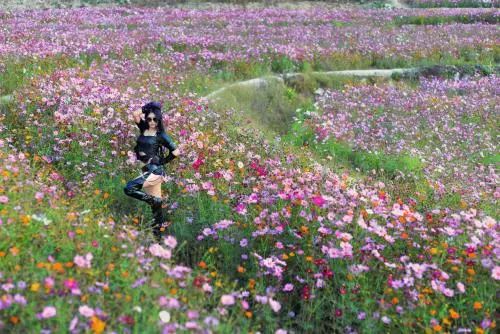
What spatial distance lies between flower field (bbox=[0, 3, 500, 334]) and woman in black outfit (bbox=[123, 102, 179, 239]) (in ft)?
1.44

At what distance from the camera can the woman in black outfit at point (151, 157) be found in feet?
18.4

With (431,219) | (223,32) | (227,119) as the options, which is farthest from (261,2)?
(431,219)

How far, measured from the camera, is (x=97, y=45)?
1391 cm

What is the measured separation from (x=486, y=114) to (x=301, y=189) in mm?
8077

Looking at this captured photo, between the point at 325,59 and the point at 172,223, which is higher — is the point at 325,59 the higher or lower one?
the higher one

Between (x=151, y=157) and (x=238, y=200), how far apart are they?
3.74 feet

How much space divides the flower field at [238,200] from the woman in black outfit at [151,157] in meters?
0.44

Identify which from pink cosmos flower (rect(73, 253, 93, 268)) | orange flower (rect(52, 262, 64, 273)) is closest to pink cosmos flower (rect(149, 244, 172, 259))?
pink cosmos flower (rect(73, 253, 93, 268))

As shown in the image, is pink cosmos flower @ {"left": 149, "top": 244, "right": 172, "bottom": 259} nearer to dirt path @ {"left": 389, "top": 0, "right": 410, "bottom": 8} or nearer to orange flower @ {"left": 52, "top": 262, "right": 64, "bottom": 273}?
orange flower @ {"left": 52, "top": 262, "right": 64, "bottom": 273}

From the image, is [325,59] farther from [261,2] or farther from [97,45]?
[261,2]

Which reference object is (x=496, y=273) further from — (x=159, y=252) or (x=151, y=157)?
(x=151, y=157)

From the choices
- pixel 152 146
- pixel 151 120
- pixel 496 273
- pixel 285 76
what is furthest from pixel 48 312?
pixel 285 76

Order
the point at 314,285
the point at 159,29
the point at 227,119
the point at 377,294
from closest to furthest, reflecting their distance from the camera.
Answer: the point at 377,294, the point at 314,285, the point at 227,119, the point at 159,29

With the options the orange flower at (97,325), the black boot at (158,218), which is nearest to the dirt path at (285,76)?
the black boot at (158,218)
